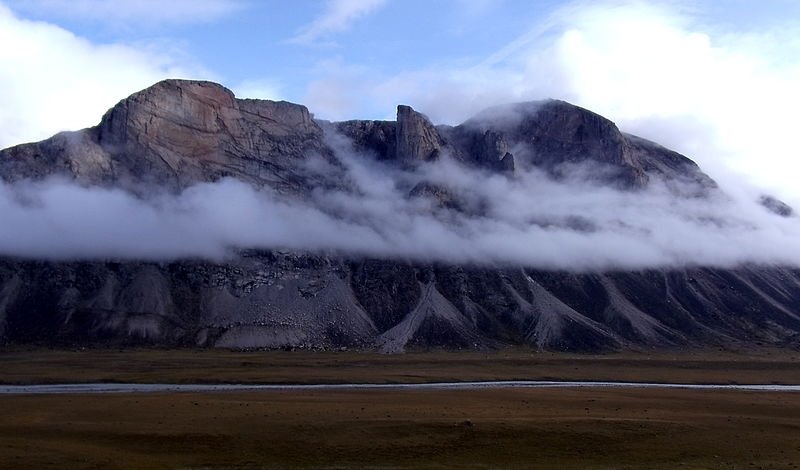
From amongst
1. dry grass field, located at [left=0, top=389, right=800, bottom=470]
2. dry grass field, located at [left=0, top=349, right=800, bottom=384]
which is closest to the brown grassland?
dry grass field, located at [left=0, top=389, right=800, bottom=470]

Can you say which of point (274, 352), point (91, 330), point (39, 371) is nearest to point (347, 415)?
point (39, 371)

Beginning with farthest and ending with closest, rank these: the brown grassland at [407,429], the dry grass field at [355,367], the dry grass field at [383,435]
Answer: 1. the dry grass field at [355,367]
2. the brown grassland at [407,429]
3. the dry grass field at [383,435]

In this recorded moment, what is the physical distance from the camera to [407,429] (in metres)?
63.1

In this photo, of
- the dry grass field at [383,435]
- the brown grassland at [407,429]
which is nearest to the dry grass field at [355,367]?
the brown grassland at [407,429]

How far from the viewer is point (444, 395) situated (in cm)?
9450

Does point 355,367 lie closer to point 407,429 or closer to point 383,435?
point 407,429

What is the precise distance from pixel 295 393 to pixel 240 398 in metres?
10.3

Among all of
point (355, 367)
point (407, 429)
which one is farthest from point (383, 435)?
point (355, 367)

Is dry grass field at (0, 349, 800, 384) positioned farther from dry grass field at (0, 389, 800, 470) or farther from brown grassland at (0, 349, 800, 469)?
dry grass field at (0, 389, 800, 470)

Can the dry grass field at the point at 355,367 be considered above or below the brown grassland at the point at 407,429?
below

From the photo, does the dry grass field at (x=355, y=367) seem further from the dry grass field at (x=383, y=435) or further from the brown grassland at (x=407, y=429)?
the dry grass field at (x=383, y=435)

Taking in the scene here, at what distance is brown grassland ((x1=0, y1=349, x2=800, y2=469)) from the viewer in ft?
181

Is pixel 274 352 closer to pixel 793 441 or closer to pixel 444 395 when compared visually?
pixel 444 395

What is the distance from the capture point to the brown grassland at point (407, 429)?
5506 cm
